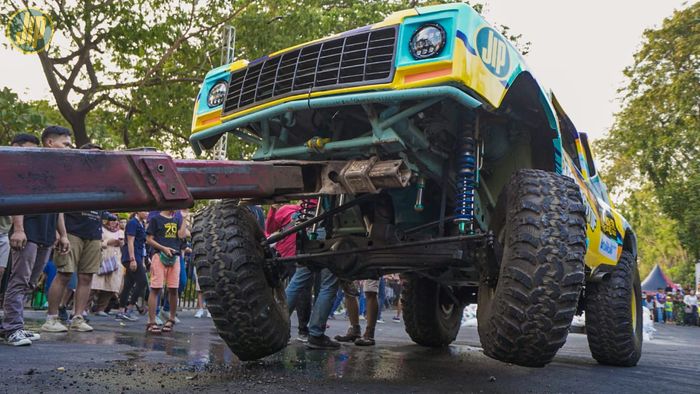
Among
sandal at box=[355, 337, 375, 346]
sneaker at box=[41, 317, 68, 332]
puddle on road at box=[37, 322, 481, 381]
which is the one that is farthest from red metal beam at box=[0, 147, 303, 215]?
sneaker at box=[41, 317, 68, 332]

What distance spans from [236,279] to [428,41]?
1.90m

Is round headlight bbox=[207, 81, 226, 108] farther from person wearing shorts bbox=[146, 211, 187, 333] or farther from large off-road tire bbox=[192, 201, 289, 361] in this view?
person wearing shorts bbox=[146, 211, 187, 333]

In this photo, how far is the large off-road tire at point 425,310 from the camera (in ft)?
23.0

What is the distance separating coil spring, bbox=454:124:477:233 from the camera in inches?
163

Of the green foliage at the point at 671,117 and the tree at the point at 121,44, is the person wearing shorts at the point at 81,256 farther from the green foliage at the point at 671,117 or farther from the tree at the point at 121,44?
the green foliage at the point at 671,117

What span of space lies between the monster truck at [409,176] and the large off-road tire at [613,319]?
32.0 inches

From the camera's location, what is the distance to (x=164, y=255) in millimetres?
8141

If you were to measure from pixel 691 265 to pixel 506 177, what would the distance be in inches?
2024

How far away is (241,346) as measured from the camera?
4.57 m

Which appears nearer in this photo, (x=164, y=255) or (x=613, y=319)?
(x=613, y=319)

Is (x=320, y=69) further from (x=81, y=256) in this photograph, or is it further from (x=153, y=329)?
(x=153, y=329)

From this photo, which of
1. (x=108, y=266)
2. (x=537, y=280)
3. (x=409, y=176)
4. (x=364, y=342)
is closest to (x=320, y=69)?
(x=409, y=176)

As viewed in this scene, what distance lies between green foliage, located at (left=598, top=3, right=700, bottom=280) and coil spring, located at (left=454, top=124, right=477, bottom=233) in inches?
875

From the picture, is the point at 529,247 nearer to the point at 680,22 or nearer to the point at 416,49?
the point at 416,49
